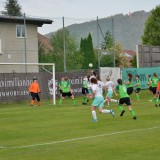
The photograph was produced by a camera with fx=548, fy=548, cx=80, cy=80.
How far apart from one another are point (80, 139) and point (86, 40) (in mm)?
68051

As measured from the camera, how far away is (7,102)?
129 ft

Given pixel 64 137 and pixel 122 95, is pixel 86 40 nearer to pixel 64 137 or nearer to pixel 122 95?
pixel 122 95

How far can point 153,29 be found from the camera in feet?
278

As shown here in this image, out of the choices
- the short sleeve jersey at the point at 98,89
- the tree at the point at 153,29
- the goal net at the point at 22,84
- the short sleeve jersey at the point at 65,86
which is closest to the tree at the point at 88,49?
the tree at the point at 153,29

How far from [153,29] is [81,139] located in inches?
2770

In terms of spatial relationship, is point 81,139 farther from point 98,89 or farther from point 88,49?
point 88,49

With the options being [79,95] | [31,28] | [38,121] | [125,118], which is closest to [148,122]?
[125,118]

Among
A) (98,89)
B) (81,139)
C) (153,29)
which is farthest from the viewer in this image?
(153,29)

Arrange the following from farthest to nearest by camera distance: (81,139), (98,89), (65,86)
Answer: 1. (65,86)
2. (98,89)
3. (81,139)

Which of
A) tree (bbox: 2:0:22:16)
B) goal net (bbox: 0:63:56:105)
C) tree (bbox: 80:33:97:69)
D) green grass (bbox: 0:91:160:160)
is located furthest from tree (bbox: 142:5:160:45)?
green grass (bbox: 0:91:160:160)

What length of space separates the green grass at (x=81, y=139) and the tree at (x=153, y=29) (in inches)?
2396

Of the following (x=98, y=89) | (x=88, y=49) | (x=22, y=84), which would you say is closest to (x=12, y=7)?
(x=88, y=49)

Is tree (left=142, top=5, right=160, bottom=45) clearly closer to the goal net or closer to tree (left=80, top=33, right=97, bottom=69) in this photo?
tree (left=80, top=33, right=97, bottom=69)

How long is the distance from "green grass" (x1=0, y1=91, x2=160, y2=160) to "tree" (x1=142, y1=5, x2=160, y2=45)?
200ft
